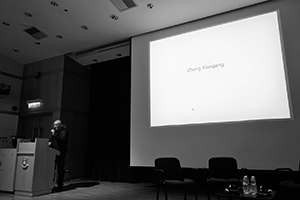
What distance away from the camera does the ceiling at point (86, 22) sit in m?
4.92

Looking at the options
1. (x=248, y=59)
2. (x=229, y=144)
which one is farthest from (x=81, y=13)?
(x=229, y=144)

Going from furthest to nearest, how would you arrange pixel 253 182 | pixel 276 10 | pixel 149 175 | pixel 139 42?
pixel 149 175
pixel 139 42
pixel 276 10
pixel 253 182

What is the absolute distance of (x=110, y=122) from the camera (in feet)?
23.5

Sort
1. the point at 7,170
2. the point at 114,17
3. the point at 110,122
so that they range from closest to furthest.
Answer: the point at 7,170 → the point at 114,17 → the point at 110,122

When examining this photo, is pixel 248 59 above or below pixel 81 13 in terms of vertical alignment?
below

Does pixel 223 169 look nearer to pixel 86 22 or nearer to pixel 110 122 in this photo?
pixel 110 122

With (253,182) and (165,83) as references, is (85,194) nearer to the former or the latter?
(165,83)

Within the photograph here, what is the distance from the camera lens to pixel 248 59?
172 inches

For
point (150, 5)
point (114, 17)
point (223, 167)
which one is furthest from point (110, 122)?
point (223, 167)

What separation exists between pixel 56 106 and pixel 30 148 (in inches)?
93.2

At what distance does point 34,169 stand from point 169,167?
246cm

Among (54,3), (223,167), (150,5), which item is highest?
(54,3)

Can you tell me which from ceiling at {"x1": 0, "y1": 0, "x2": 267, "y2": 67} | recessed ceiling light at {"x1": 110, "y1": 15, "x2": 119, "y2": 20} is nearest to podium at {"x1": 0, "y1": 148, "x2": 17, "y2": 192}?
ceiling at {"x1": 0, "y1": 0, "x2": 267, "y2": 67}

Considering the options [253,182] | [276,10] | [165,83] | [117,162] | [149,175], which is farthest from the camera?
[117,162]
